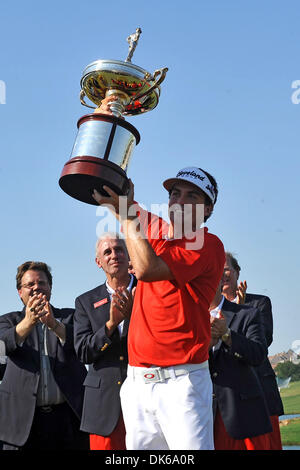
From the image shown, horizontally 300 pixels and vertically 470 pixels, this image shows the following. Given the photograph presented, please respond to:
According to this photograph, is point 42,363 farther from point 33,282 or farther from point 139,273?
point 139,273

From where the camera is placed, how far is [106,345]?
537 cm

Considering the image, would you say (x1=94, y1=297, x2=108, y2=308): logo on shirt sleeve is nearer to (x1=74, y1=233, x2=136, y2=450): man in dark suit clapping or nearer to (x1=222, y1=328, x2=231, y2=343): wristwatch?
(x1=74, y1=233, x2=136, y2=450): man in dark suit clapping

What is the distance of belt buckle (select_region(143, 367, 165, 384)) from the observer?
3.86 m

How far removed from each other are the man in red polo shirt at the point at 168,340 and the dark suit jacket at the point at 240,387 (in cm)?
152

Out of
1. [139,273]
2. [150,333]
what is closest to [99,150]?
[139,273]

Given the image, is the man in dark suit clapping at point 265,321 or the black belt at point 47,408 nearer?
the black belt at point 47,408

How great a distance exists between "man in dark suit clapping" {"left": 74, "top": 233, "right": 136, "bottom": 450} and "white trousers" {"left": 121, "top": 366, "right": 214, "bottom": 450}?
1.16m

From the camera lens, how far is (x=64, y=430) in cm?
622

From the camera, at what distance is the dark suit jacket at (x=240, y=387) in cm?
541

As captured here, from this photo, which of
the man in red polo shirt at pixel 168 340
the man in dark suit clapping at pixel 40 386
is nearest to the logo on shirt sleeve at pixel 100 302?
the man in dark suit clapping at pixel 40 386

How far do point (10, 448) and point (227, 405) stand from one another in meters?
2.36

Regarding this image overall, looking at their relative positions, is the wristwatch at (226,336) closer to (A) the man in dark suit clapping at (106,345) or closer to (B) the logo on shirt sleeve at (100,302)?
(A) the man in dark suit clapping at (106,345)

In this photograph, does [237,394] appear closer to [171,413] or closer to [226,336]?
[226,336]

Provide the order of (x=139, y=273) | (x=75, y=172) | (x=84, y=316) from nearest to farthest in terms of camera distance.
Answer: (x=139, y=273) → (x=75, y=172) → (x=84, y=316)
